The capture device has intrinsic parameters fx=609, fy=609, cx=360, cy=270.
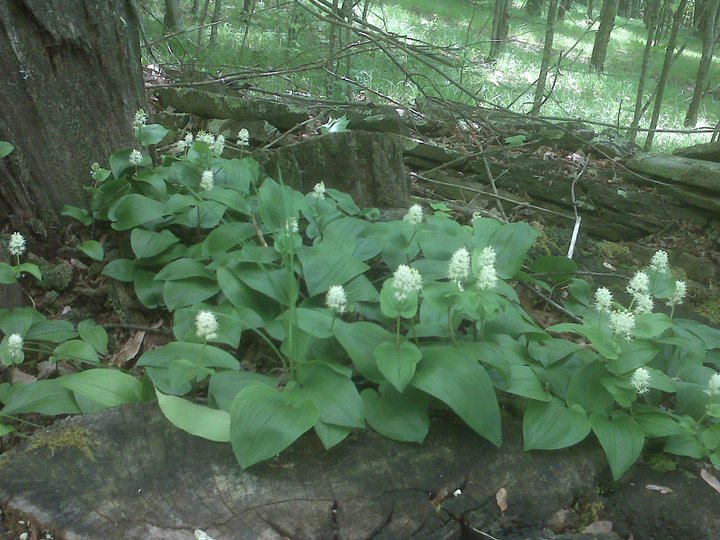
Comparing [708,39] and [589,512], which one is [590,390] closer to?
[589,512]

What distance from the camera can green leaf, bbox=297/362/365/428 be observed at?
1.83 m

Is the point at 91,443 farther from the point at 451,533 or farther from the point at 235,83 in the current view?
the point at 235,83

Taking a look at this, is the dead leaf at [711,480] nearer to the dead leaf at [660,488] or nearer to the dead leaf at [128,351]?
the dead leaf at [660,488]

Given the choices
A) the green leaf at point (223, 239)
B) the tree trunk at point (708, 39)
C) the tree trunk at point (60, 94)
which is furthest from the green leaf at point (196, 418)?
the tree trunk at point (708, 39)

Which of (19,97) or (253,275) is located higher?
(19,97)

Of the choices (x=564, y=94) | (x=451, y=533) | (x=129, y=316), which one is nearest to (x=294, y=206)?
(x=129, y=316)

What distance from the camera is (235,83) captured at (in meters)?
5.68

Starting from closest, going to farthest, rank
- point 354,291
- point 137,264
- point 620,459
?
point 620,459
point 354,291
point 137,264

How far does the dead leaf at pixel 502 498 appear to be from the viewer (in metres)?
1.81

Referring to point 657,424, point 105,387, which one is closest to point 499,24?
point 657,424

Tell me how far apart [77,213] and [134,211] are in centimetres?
37

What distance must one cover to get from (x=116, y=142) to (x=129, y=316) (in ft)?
3.34

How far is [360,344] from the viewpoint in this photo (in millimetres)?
2004

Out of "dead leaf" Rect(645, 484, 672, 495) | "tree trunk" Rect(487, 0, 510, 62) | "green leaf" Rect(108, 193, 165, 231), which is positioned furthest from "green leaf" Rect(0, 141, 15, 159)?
"tree trunk" Rect(487, 0, 510, 62)
